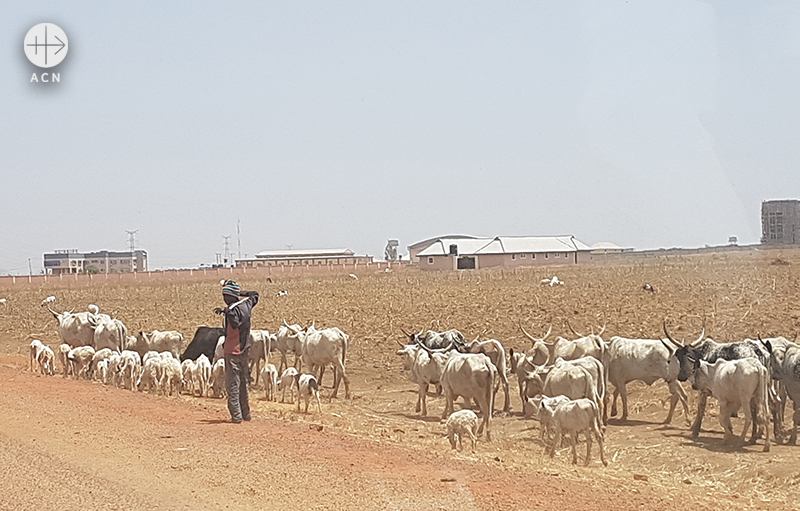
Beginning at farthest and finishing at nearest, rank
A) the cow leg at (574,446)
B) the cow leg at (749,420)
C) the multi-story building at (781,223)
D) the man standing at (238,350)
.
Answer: the multi-story building at (781,223), the cow leg at (749,420), the man standing at (238,350), the cow leg at (574,446)

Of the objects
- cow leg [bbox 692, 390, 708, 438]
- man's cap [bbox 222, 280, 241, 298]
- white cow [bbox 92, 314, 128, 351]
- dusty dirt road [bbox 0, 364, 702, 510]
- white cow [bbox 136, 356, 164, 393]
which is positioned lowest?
cow leg [bbox 692, 390, 708, 438]

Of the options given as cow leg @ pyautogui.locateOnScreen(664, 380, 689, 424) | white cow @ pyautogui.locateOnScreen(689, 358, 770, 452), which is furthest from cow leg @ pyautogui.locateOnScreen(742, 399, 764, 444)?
cow leg @ pyautogui.locateOnScreen(664, 380, 689, 424)

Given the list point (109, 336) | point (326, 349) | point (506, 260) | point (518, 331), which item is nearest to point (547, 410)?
point (326, 349)

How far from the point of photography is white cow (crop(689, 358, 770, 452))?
14578mm

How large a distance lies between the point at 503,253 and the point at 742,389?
254ft

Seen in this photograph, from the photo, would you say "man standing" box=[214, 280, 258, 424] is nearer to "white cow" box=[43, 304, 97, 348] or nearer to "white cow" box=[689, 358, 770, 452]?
"white cow" box=[689, 358, 770, 452]

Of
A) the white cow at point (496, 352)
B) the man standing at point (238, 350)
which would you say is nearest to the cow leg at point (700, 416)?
the white cow at point (496, 352)

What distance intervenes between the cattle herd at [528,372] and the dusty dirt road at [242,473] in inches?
96.9

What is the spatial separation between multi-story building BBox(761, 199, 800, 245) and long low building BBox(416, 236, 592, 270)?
2184 cm

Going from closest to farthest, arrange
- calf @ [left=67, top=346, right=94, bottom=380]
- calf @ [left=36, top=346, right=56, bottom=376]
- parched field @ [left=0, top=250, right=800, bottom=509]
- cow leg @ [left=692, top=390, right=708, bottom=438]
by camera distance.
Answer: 1. parched field @ [left=0, top=250, right=800, bottom=509]
2. cow leg @ [left=692, top=390, right=708, bottom=438]
3. calf @ [left=67, top=346, right=94, bottom=380]
4. calf @ [left=36, top=346, right=56, bottom=376]

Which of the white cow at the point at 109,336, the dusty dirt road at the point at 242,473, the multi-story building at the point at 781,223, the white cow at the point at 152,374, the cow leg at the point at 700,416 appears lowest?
the cow leg at the point at 700,416

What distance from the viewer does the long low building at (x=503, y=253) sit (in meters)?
88.9

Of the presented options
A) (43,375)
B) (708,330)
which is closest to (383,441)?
(43,375)

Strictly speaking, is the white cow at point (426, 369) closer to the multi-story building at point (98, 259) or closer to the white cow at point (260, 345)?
the white cow at point (260, 345)
